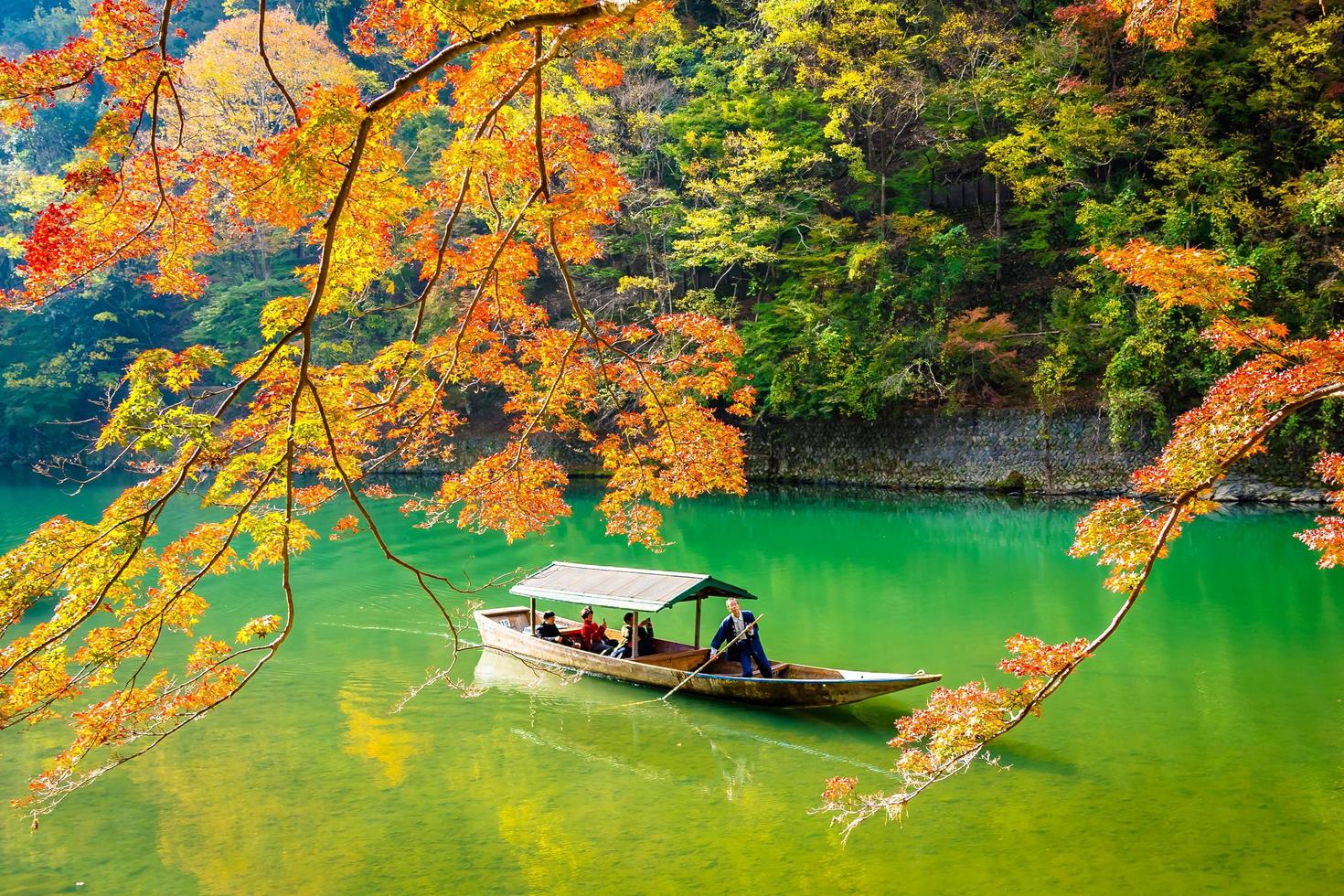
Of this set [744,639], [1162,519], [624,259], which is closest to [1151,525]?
[1162,519]

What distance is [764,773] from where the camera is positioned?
7.38 metres

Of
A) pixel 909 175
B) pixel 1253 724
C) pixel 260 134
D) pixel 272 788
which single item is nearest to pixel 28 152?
pixel 260 134

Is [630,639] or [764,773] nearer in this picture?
[764,773]

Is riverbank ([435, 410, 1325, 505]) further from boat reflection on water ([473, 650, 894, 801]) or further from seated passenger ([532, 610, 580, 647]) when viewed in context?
boat reflection on water ([473, 650, 894, 801])

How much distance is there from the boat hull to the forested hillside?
384 inches

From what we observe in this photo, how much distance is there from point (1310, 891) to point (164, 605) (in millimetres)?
6160

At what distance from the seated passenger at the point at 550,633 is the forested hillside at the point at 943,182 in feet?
31.6

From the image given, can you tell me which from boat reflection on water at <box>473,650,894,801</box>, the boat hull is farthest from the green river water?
the boat hull

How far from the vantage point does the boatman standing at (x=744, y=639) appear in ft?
28.4

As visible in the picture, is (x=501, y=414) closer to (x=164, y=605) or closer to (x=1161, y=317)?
(x=1161, y=317)

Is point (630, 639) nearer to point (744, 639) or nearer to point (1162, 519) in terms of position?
point (744, 639)

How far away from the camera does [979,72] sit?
20.8m

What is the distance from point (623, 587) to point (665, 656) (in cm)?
92

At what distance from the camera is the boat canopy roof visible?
9273 millimetres
